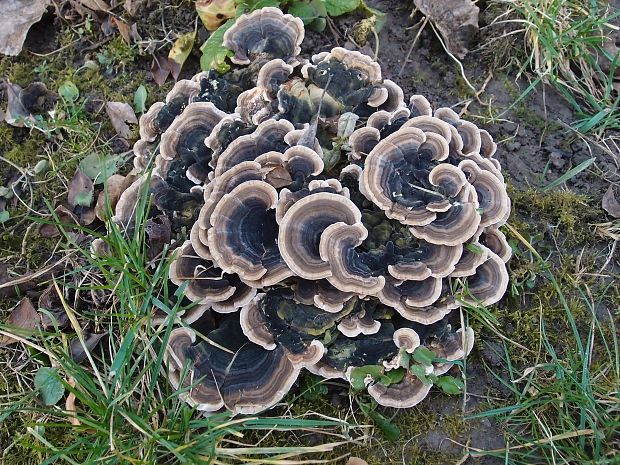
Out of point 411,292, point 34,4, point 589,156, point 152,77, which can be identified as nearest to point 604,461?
point 411,292

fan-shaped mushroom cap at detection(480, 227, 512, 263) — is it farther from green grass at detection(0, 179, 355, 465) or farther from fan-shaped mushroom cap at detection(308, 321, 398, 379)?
green grass at detection(0, 179, 355, 465)

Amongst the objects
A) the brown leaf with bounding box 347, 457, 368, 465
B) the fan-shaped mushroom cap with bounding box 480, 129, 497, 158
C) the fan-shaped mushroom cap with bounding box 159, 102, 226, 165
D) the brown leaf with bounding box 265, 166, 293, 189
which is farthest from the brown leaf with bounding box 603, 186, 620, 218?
the fan-shaped mushroom cap with bounding box 159, 102, 226, 165

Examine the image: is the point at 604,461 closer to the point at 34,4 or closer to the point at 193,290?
the point at 193,290

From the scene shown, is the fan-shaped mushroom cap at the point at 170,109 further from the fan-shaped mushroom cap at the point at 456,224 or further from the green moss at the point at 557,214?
the green moss at the point at 557,214

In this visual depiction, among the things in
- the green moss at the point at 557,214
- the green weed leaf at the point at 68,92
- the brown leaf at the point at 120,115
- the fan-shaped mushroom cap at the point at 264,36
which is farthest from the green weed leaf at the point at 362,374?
the green weed leaf at the point at 68,92

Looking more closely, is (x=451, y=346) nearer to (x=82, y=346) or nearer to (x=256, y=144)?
(x=256, y=144)

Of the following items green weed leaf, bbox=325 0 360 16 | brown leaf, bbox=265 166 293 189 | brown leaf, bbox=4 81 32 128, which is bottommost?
brown leaf, bbox=4 81 32 128
